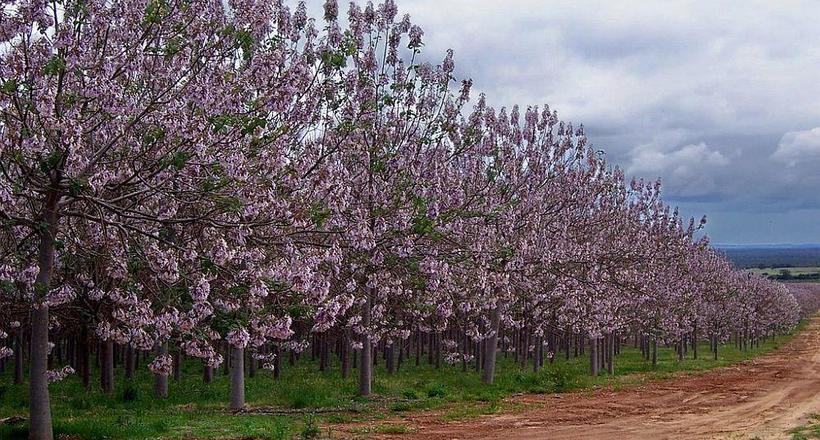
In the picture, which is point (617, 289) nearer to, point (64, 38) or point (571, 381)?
point (571, 381)

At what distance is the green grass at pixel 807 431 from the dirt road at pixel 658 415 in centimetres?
28

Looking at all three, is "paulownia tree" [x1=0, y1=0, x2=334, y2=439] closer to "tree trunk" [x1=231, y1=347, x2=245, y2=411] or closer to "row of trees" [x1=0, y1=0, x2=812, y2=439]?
"row of trees" [x1=0, y1=0, x2=812, y2=439]

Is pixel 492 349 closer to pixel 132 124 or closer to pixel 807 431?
pixel 807 431

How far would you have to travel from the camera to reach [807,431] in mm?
18984

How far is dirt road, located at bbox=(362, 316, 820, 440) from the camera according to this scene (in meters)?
18.0

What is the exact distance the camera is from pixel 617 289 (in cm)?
3097

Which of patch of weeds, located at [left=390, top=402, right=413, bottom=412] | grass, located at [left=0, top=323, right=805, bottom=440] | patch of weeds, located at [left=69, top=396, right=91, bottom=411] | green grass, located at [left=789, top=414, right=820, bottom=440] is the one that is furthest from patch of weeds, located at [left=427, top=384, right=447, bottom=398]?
green grass, located at [left=789, top=414, right=820, bottom=440]

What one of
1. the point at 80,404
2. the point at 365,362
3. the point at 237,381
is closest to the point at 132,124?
the point at 237,381

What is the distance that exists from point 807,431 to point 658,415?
4.17 meters

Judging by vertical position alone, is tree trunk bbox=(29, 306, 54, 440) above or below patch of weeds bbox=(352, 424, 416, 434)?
above

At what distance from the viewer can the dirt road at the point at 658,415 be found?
18.0m

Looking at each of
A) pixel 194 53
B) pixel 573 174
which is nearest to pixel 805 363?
pixel 573 174

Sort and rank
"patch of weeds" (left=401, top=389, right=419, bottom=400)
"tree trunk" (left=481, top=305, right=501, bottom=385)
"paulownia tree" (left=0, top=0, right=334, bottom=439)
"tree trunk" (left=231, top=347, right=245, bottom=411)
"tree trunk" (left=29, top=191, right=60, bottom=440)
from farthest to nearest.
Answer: "tree trunk" (left=481, top=305, right=501, bottom=385), "patch of weeds" (left=401, top=389, right=419, bottom=400), "tree trunk" (left=231, top=347, right=245, bottom=411), "tree trunk" (left=29, top=191, right=60, bottom=440), "paulownia tree" (left=0, top=0, right=334, bottom=439)

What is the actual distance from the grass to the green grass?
788 centimetres
